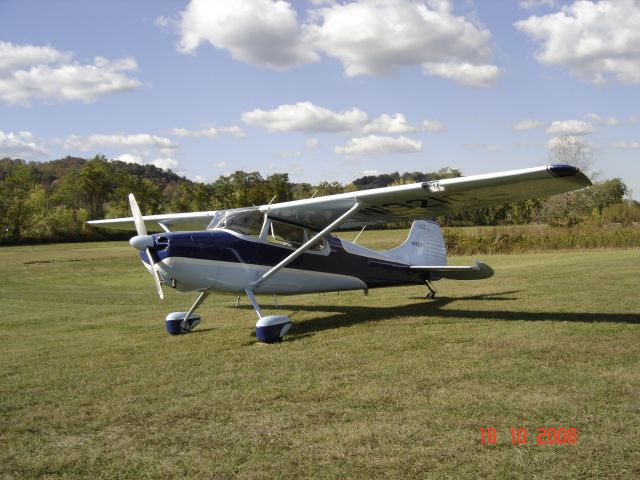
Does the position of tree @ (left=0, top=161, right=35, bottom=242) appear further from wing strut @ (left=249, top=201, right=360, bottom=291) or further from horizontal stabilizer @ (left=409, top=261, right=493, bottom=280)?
wing strut @ (left=249, top=201, right=360, bottom=291)

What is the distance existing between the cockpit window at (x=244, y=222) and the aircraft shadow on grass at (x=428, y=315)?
182 centimetres

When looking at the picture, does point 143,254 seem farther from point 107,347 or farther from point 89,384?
point 89,384

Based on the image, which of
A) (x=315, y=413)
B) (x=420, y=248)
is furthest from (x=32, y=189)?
(x=315, y=413)

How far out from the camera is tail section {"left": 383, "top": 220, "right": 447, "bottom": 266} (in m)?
11.7

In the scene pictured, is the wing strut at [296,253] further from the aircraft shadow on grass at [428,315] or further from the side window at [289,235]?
the aircraft shadow on grass at [428,315]

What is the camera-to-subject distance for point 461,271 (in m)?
11.0

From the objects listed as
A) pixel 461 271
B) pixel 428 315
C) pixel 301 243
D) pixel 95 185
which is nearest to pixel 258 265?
pixel 301 243

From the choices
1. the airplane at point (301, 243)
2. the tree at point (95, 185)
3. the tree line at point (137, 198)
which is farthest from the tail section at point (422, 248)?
the tree at point (95, 185)

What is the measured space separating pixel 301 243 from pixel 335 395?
16.0 feet

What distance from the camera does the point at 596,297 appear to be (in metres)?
10.6

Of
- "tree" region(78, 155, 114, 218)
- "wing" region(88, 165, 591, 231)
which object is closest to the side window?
"wing" region(88, 165, 591, 231)

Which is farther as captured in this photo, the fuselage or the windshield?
the windshield

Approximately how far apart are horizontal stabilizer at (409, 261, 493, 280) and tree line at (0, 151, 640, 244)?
111 ft

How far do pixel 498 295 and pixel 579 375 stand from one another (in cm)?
707
